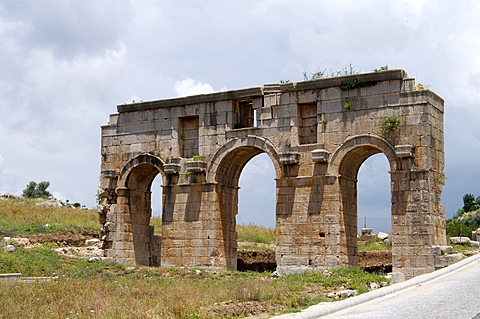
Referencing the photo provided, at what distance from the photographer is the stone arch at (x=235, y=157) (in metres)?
22.6

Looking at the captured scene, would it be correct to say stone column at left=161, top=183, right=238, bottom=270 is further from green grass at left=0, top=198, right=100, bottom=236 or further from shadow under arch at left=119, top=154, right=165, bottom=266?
green grass at left=0, top=198, right=100, bottom=236

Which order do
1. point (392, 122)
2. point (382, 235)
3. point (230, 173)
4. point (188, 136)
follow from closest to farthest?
point (392, 122), point (230, 173), point (188, 136), point (382, 235)

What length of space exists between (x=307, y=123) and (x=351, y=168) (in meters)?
2.14

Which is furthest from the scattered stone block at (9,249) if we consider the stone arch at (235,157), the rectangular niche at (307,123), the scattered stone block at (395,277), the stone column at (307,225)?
the scattered stone block at (395,277)

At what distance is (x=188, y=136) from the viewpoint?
24.7 meters

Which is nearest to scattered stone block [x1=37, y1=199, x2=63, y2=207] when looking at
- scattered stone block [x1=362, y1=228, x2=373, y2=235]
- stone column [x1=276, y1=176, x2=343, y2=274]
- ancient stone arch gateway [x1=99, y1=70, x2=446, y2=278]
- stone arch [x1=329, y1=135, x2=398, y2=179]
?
ancient stone arch gateway [x1=99, y1=70, x2=446, y2=278]

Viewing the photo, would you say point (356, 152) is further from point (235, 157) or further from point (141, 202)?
point (141, 202)

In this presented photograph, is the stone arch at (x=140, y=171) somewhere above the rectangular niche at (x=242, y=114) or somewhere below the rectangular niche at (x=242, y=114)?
below

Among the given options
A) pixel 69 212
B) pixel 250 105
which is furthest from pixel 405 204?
pixel 69 212

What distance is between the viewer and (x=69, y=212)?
39844 millimetres

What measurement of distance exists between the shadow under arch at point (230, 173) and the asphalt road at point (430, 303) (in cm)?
852

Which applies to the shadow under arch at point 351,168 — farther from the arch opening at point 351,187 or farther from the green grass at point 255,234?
the green grass at point 255,234

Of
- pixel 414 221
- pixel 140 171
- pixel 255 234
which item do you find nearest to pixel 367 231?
pixel 255 234

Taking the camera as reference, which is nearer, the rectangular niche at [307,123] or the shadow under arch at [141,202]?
the rectangular niche at [307,123]
